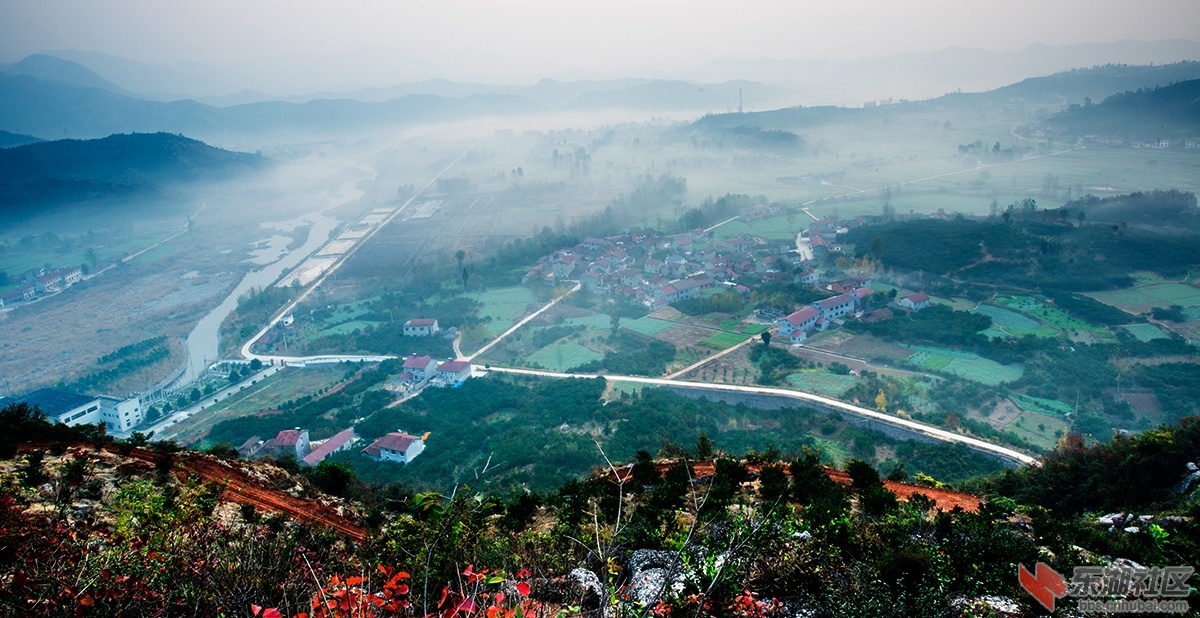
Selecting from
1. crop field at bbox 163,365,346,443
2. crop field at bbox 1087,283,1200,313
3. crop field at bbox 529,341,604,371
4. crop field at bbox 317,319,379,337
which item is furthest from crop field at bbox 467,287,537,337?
crop field at bbox 1087,283,1200,313

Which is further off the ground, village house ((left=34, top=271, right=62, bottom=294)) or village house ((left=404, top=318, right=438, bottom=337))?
village house ((left=34, top=271, right=62, bottom=294))

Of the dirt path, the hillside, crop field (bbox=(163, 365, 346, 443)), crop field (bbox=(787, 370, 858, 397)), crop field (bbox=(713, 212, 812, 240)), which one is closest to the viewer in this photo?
the hillside

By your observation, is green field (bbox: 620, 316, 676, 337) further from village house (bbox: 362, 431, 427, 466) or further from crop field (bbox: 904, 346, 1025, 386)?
village house (bbox: 362, 431, 427, 466)

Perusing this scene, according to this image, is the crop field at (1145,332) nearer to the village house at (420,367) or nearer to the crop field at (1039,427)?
the crop field at (1039,427)

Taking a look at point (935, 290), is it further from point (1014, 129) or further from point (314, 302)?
point (1014, 129)

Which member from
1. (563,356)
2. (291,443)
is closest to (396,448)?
(291,443)

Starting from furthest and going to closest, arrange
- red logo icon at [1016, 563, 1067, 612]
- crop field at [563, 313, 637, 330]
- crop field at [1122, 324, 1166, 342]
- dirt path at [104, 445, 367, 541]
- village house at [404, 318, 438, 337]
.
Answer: village house at [404, 318, 438, 337]
crop field at [563, 313, 637, 330]
crop field at [1122, 324, 1166, 342]
dirt path at [104, 445, 367, 541]
red logo icon at [1016, 563, 1067, 612]

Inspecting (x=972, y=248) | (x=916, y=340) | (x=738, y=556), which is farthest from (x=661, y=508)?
(x=972, y=248)
